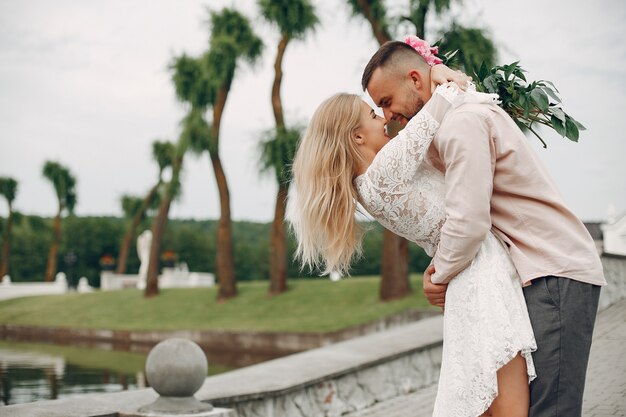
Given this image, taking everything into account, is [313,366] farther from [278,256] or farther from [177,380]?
[278,256]

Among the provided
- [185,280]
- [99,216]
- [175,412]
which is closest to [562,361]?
[175,412]

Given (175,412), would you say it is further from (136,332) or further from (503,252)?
(136,332)

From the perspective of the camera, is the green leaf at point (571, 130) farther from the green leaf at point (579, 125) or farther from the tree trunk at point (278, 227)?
the tree trunk at point (278, 227)

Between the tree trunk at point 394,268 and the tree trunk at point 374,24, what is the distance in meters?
5.40

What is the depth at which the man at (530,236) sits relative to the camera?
90.4 inches

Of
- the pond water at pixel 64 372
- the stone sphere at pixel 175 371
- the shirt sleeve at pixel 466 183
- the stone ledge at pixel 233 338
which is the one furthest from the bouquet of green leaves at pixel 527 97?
the stone ledge at pixel 233 338

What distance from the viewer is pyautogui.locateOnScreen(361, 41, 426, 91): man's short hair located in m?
2.61

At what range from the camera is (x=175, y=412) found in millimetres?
5348

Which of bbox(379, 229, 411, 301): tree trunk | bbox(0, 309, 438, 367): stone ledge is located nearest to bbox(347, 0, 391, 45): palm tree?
bbox(379, 229, 411, 301): tree trunk

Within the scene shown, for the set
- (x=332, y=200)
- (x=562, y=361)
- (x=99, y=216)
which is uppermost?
(x=99, y=216)

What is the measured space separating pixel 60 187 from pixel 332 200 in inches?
2231

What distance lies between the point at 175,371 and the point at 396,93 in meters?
3.37

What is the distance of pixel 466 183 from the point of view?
7.54 feet

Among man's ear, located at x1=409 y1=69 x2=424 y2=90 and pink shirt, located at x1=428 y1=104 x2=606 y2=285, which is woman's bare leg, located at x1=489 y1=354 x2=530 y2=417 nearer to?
pink shirt, located at x1=428 y1=104 x2=606 y2=285
